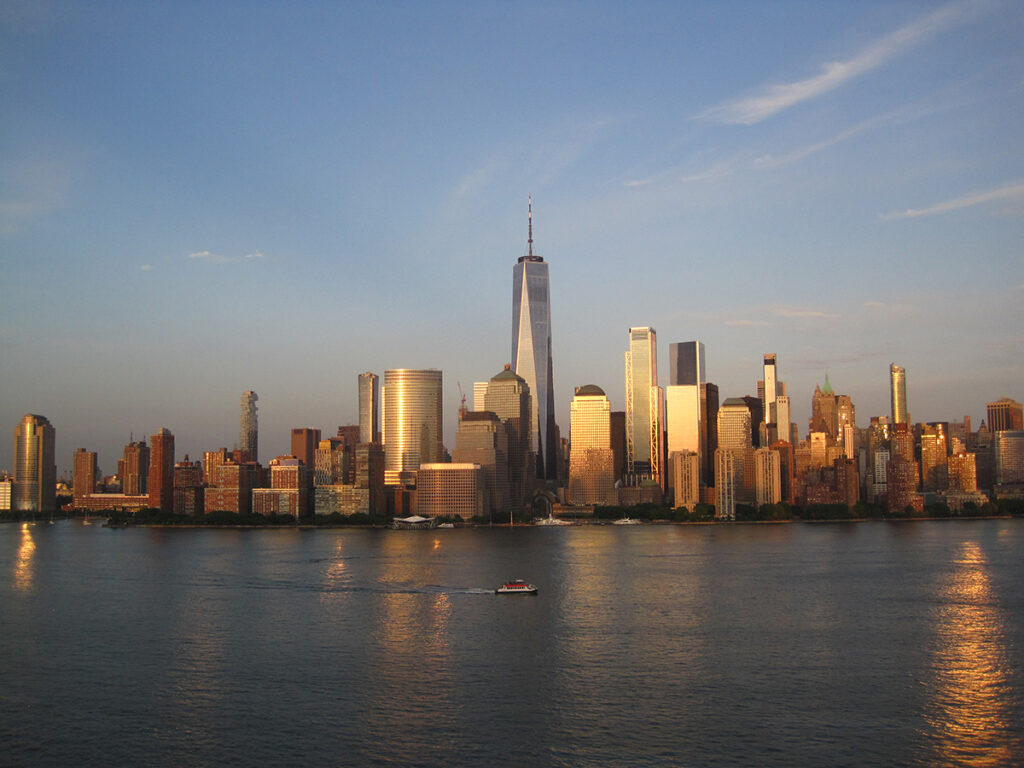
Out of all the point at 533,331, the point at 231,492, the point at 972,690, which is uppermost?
the point at 533,331

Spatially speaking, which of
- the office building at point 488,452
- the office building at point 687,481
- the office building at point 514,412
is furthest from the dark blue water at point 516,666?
the office building at point 514,412

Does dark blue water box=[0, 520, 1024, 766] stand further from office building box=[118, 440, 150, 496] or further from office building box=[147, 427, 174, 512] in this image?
office building box=[118, 440, 150, 496]

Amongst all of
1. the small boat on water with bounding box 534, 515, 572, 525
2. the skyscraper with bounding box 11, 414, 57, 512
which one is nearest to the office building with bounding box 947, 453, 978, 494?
the small boat on water with bounding box 534, 515, 572, 525

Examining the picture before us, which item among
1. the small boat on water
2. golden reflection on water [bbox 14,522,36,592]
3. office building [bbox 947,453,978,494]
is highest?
office building [bbox 947,453,978,494]

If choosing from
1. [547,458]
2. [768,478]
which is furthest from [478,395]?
[768,478]

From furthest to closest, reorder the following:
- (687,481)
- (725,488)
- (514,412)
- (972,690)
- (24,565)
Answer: (514,412) → (687,481) → (725,488) → (24,565) → (972,690)

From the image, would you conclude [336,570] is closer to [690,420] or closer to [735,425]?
[735,425]
